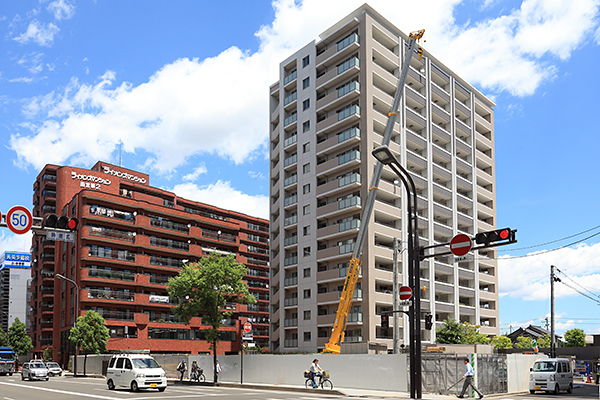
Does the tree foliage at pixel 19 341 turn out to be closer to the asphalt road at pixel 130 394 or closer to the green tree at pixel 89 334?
the green tree at pixel 89 334

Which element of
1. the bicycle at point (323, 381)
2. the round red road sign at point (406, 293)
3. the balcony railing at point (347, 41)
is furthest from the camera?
the balcony railing at point (347, 41)

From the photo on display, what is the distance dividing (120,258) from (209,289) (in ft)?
117

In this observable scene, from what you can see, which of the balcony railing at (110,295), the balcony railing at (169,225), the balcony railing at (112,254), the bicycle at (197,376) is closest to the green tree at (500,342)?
the bicycle at (197,376)

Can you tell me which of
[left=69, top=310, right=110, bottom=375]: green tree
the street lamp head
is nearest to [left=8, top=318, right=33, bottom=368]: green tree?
[left=69, top=310, right=110, bottom=375]: green tree

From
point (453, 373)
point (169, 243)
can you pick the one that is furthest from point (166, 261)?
point (453, 373)

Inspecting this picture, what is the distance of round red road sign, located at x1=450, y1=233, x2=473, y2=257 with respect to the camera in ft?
63.4

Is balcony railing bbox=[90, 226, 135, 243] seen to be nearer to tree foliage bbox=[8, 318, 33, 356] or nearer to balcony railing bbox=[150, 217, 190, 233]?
balcony railing bbox=[150, 217, 190, 233]

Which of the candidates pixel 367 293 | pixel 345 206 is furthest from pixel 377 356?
pixel 345 206

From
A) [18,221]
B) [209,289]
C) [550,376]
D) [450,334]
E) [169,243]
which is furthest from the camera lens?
[169,243]

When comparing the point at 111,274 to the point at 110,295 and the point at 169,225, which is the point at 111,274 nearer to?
the point at 110,295

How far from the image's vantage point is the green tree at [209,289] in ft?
143

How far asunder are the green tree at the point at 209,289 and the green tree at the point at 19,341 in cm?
6763

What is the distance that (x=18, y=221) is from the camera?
615 inches

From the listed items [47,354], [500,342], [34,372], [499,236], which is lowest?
[47,354]
